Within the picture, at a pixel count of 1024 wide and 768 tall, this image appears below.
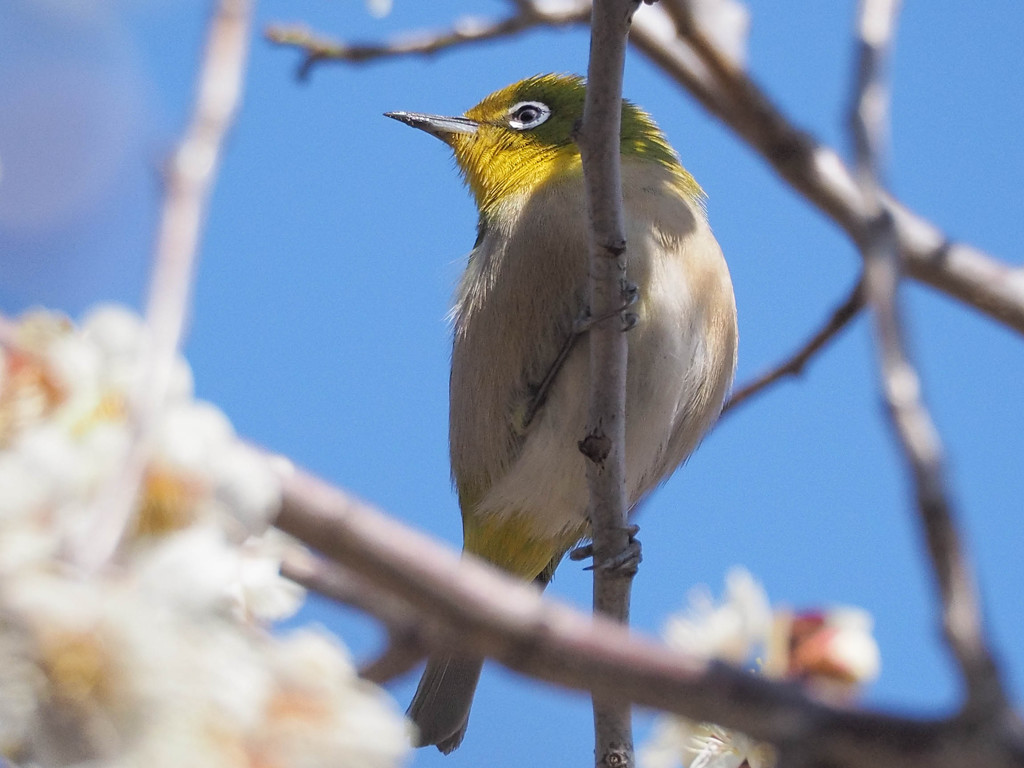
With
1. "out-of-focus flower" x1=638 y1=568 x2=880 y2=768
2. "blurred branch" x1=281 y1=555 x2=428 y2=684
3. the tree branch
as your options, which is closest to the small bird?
the tree branch

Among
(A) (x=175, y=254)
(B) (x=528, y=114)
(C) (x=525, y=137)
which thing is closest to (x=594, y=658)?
(A) (x=175, y=254)

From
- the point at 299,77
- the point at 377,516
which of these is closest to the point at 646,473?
the point at 299,77

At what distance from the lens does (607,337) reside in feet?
9.50

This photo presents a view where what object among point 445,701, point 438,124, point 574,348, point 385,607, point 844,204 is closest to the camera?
point 385,607

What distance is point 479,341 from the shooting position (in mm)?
4059

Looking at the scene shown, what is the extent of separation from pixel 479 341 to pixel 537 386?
0.31 meters

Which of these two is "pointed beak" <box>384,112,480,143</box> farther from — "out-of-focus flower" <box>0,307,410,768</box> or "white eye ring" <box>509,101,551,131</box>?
"out-of-focus flower" <box>0,307,410,768</box>

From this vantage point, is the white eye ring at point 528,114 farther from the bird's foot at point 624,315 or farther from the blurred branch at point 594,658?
the blurred branch at point 594,658

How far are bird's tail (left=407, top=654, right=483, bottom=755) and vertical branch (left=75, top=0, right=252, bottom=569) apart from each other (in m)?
3.17

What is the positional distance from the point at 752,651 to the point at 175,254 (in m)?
1.35

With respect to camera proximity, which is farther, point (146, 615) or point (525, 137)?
point (525, 137)

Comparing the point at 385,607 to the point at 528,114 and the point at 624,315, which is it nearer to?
the point at 624,315

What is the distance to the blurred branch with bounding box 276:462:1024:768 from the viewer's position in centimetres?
94

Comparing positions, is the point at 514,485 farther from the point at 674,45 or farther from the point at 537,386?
the point at 674,45
